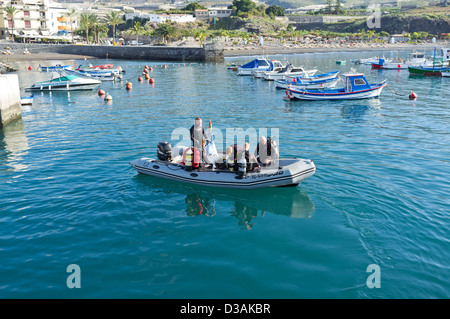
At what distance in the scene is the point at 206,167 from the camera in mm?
13875

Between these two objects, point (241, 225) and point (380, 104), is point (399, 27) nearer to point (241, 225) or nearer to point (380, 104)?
point (380, 104)

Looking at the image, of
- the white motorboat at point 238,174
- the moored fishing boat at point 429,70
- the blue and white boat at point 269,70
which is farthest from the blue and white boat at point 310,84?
the white motorboat at point 238,174

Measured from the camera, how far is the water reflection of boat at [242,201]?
12.2 metres

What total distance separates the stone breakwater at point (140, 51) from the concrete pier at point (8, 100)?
5432 centimetres

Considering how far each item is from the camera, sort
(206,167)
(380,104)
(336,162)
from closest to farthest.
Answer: (206,167) → (336,162) → (380,104)

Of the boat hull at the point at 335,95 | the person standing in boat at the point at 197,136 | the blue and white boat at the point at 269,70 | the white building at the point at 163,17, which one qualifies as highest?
the white building at the point at 163,17

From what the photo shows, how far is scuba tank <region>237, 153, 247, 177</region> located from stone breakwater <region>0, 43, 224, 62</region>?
66543 millimetres

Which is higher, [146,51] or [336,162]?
[146,51]

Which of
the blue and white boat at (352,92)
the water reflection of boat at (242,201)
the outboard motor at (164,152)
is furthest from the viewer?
the blue and white boat at (352,92)

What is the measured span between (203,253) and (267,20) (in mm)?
164923

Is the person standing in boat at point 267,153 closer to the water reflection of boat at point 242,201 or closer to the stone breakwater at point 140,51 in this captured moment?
the water reflection of boat at point 242,201

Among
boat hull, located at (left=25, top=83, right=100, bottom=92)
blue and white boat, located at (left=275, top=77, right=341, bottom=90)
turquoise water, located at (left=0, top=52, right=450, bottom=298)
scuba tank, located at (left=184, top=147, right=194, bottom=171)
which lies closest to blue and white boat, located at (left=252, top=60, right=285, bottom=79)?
blue and white boat, located at (left=275, top=77, right=341, bottom=90)

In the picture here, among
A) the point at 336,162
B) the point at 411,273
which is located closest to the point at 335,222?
the point at 411,273
